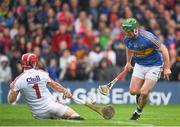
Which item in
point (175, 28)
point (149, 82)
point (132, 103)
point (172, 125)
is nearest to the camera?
point (172, 125)

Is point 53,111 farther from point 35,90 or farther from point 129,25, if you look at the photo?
point 129,25

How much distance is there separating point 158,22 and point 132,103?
380 cm

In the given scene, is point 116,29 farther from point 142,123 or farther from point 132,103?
point 142,123

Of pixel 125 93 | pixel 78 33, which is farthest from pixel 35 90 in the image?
pixel 78 33

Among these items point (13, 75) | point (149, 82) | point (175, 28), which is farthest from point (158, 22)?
point (149, 82)

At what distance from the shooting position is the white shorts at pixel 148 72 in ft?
60.2

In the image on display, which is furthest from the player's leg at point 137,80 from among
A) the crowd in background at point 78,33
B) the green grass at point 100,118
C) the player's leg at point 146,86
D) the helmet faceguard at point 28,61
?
the crowd in background at point 78,33

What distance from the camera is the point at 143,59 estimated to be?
18.5 meters

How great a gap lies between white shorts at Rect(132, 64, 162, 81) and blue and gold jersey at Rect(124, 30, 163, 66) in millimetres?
101

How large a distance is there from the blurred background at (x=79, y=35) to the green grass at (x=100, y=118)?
4414 millimetres

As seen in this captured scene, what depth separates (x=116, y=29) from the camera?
28.7 meters

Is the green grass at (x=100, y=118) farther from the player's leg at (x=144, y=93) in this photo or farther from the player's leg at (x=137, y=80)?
the player's leg at (x=137, y=80)

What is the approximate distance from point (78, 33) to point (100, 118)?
34.5 feet

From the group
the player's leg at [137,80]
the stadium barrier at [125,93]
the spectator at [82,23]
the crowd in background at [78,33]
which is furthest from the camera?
the spectator at [82,23]
